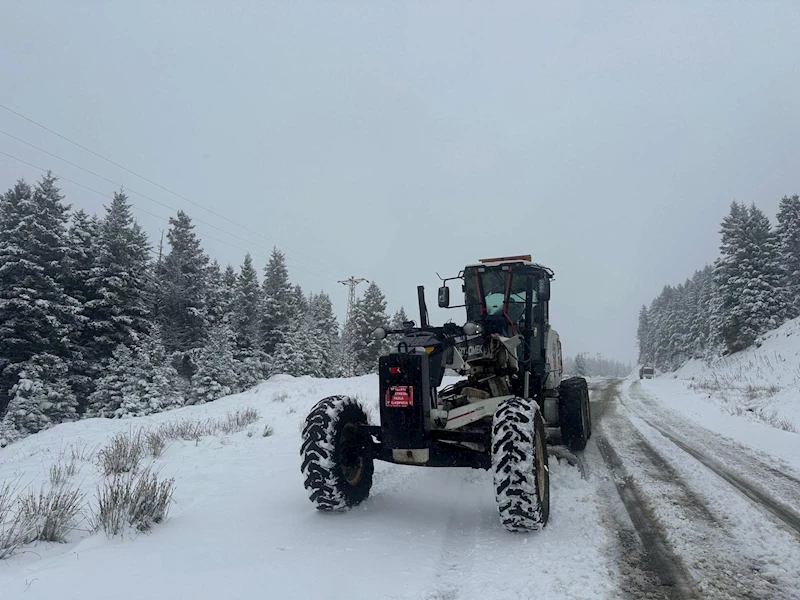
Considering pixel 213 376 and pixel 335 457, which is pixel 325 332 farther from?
pixel 335 457

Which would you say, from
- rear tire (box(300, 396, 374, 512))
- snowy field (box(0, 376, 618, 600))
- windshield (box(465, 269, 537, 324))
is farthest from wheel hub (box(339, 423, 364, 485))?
windshield (box(465, 269, 537, 324))

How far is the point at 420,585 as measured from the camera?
2898mm

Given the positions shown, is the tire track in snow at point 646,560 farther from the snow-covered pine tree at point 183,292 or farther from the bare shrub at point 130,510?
the snow-covered pine tree at point 183,292

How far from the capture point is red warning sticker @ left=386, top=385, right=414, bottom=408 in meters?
4.18

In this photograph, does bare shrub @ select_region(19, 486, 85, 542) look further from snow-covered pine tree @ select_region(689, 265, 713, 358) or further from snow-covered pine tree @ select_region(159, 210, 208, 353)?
snow-covered pine tree @ select_region(689, 265, 713, 358)

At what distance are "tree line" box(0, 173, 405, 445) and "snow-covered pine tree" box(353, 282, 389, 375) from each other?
721 centimetres

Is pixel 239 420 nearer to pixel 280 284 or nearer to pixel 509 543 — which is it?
pixel 509 543

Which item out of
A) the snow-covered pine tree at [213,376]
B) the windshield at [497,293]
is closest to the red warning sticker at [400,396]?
the windshield at [497,293]

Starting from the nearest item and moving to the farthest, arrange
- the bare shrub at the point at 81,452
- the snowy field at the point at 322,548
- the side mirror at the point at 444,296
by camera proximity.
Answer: the snowy field at the point at 322,548 → the bare shrub at the point at 81,452 → the side mirror at the point at 444,296

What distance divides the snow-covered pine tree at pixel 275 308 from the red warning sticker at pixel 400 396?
36.4 metres

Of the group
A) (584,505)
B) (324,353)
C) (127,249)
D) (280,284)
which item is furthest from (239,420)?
(324,353)

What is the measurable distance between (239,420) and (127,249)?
2411 cm

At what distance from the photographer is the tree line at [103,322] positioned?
74.8 feet

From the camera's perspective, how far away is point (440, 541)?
12.1ft
